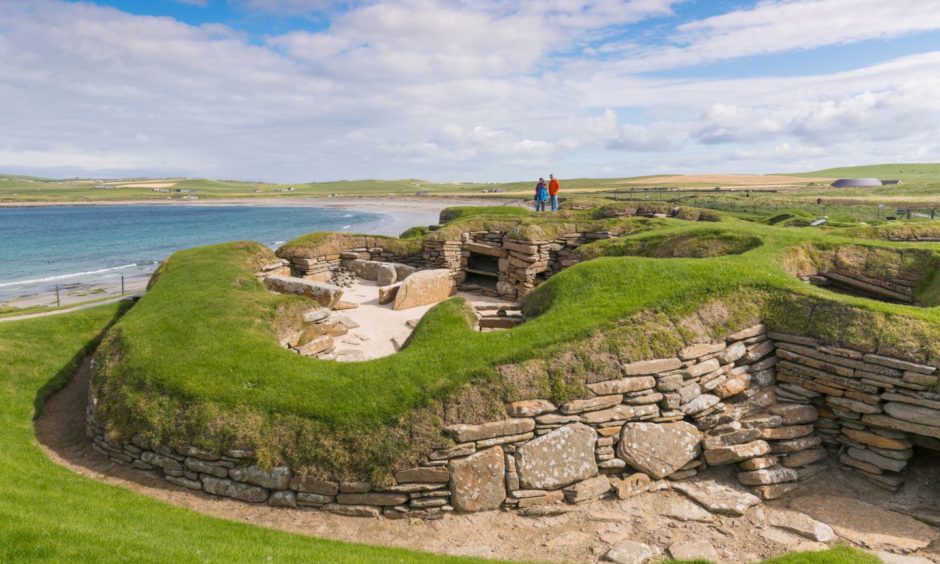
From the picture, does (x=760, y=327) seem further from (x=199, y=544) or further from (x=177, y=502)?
(x=177, y=502)

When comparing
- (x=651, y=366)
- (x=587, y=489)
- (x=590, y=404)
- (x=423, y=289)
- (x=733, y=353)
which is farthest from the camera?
(x=423, y=289)

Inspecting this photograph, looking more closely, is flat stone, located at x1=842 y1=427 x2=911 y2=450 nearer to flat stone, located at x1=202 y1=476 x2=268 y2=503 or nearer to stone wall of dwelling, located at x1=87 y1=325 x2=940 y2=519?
stone wall of dwelling, located at x1=87 y1=325 x2=940 y2=519

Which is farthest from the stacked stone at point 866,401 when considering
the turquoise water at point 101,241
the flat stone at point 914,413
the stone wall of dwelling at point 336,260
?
the turquoise water at point 101,241

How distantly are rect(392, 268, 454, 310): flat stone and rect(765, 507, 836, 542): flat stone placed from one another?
492 inches

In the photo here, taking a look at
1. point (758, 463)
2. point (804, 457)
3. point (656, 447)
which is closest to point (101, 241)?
point (656, 447)

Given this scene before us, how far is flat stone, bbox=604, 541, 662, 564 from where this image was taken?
289 inches

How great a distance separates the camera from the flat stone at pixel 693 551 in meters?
7.39

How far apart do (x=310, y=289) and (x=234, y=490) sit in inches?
352

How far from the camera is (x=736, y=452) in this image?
362 inches

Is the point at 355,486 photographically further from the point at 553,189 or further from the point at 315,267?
the point at 553,189

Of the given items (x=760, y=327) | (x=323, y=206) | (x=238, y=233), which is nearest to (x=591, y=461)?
(x=760, y=327)

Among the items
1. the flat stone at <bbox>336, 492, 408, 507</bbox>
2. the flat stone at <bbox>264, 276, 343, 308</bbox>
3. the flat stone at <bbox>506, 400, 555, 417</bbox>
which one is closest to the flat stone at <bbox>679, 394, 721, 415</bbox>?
the flat stone at <bbox>506, 400, 555, 417</bbox>

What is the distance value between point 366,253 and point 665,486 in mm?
17542

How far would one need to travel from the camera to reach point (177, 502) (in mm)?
8656
